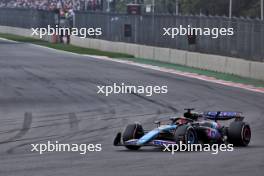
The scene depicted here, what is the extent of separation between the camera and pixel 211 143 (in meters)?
15.2

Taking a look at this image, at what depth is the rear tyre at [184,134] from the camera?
47.4 feet

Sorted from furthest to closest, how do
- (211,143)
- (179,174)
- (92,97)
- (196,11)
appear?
(196,11) → (92,97) → (211,143) → (179,174)

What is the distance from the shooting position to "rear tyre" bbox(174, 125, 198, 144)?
1445cm

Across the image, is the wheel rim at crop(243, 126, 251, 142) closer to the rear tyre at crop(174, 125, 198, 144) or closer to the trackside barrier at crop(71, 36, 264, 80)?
the rear tyre at crop(174, 125, 198, 144)

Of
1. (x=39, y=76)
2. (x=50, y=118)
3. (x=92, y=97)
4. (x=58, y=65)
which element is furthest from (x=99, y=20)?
(x=50, y=118)

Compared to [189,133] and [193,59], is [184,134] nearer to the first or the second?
[189,133]

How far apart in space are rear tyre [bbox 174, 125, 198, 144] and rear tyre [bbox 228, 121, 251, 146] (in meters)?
0.80

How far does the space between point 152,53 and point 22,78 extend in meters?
13.6

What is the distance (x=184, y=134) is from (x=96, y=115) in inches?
273

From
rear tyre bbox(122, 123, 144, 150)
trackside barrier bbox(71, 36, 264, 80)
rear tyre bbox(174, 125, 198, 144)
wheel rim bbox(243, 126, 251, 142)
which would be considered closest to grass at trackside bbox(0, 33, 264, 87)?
trackside barrier bbox(71, 36, 264, 80)

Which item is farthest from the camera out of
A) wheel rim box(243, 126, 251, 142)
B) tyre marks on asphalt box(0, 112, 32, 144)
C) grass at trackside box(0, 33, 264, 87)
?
grass at trackside box(0, 33, 264, 87)

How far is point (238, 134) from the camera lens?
1521cm

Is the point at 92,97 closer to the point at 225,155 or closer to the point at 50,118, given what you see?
the point at 50,118

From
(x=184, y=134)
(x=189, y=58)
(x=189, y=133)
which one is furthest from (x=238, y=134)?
(x=189, y=58)
